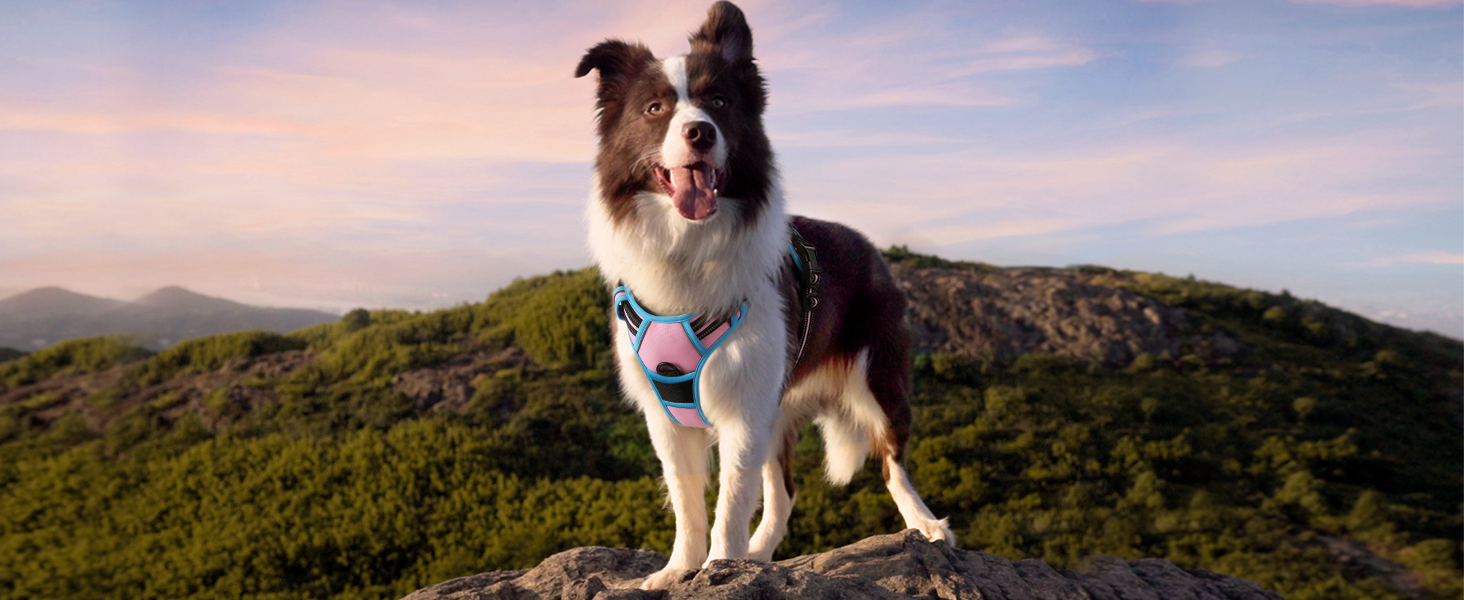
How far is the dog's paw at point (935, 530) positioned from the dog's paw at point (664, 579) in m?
1.60

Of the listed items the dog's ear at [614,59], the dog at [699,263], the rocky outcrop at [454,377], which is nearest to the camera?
the dog at [699,263]

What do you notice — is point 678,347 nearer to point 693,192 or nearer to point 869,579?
point 693,192

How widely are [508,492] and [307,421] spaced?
374 cm

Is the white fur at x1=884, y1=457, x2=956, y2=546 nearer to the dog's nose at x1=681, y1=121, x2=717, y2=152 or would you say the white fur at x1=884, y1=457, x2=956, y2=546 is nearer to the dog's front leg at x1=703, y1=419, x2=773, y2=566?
the dog's front leg at x1=703, y1=419, x2=773, y2=566

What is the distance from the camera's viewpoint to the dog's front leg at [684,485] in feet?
14.7

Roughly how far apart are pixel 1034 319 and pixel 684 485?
916cm

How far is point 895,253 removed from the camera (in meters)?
14.4

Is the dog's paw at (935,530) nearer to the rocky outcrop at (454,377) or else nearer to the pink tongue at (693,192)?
the pink tongue at (693,192)

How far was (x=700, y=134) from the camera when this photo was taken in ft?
11.9

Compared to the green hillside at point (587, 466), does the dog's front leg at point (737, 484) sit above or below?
above

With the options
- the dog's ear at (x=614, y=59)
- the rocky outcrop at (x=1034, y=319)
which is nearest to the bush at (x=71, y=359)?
the rocky outcrop at (x=1034, y=319)

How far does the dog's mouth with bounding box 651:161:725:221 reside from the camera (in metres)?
3.77

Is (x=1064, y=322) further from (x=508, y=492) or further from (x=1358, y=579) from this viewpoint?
(x=508, y=492)

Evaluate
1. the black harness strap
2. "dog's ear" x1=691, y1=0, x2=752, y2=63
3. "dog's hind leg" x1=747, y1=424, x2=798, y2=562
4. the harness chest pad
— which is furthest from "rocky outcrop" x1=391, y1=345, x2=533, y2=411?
"dog's ear" x1=691, y1=0, x2=752, y2=63
